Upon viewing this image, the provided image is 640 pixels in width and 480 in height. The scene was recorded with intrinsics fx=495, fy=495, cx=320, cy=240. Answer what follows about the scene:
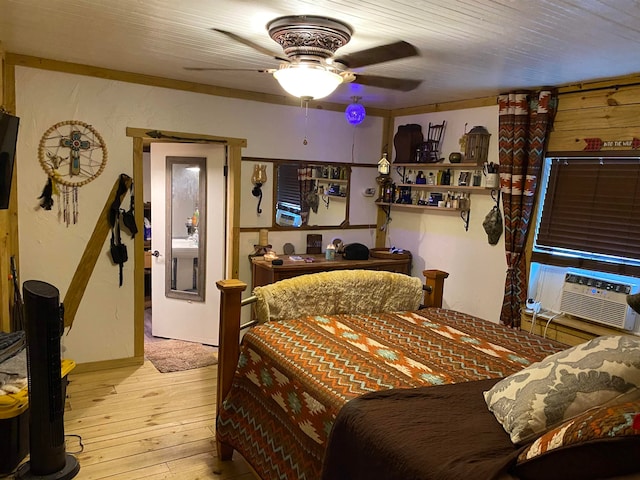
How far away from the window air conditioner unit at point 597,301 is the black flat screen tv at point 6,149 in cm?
372

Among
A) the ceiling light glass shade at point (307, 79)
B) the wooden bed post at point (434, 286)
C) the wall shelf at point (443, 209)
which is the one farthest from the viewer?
the wall shelf at point (443, 209)

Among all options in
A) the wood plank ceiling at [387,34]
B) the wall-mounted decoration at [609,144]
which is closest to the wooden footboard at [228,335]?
the wood plank ceiling at [387,34]

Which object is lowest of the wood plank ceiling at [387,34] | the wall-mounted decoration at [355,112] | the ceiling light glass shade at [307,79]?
the ceiling light glass shade at [307,79]

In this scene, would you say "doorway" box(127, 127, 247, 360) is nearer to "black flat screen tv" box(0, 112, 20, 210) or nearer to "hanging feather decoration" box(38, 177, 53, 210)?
"hanging feather decoration" box(38, 177, 53, 210)

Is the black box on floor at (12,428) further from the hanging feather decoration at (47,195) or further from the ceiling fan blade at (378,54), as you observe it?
the ceiling fan blade at (378,54)

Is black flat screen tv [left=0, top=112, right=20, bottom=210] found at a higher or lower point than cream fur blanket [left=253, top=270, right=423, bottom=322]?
higher

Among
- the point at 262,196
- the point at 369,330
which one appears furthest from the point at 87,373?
the point at 369,330

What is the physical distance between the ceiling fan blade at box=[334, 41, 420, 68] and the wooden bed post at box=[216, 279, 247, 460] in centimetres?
132

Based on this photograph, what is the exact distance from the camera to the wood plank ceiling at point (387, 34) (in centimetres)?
216

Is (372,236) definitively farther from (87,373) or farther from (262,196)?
(87,373)

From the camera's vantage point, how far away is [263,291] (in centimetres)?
285

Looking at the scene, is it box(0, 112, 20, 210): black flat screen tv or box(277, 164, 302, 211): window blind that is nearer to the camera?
box(0, 112, 20, 210): black flat screen tv

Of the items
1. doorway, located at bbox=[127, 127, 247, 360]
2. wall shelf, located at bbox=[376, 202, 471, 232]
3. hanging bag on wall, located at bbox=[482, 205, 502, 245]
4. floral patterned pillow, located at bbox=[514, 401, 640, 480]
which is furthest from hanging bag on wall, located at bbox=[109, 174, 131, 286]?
floral patterned pillow, located at bbox=[514, 401, 640, 480]

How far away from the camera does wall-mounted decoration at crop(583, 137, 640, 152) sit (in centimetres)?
325
